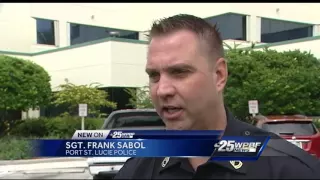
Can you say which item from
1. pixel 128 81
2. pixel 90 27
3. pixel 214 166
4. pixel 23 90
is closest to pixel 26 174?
pixel 23 90

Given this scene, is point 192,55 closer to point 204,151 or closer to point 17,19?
point 204,151

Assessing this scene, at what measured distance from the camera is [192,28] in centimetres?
130

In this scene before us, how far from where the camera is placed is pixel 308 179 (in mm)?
1206

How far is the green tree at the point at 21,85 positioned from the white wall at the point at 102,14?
26.1 ft

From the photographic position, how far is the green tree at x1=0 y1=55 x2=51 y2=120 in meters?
20.7

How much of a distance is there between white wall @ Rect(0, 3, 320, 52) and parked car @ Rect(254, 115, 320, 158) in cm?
2092

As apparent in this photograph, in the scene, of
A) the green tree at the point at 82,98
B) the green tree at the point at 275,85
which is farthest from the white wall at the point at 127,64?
the green tree at the point at 275,85

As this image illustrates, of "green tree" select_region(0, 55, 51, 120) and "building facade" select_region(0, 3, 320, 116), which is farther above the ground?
"building facade" select_region(0, 3, 320, 116)

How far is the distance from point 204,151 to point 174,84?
280 mm

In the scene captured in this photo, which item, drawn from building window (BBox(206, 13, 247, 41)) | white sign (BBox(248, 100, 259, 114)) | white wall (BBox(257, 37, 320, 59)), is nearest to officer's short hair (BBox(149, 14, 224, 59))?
white sign (BBox(248, 100, 259, 114))

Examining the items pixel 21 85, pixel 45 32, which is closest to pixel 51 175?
pixel 21 85

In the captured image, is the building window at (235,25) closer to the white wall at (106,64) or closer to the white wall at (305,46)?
the white wall at (305,46)

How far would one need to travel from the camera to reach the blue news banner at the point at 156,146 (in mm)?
973

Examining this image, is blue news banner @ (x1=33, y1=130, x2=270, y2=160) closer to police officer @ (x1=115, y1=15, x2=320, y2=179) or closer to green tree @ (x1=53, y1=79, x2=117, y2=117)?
police officer @ (x1=115, y1=15, x2=320, y2=179)
